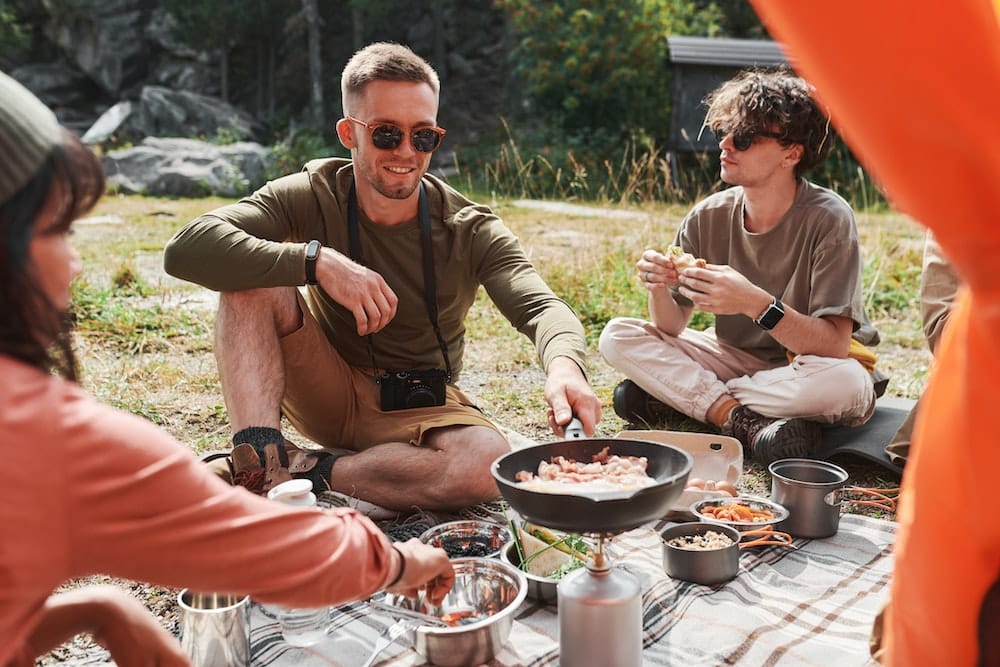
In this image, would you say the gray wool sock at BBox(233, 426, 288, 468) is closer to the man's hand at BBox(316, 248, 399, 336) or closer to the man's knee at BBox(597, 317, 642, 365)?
the man's hand at BBox(316, 248, 399, 336)

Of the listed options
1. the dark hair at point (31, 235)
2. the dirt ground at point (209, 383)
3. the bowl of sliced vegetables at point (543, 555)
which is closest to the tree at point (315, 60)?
the dirt ground at point (209, 383)

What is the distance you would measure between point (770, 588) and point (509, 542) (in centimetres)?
89

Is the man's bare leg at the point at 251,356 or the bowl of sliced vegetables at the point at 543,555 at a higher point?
the man's bare leg at the point at 251,356

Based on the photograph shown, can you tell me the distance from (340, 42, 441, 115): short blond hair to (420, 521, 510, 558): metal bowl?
5.86 feet

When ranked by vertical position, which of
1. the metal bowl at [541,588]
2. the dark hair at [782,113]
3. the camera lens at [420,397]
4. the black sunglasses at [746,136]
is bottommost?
the metal bowl at [541,588]

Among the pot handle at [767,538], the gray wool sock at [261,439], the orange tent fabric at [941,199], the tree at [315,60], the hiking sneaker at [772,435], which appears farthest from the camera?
the tree at [315,60]

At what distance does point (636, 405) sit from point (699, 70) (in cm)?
1075

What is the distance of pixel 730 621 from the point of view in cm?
279

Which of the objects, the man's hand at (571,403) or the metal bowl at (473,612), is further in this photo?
the man's hand at (571,403)

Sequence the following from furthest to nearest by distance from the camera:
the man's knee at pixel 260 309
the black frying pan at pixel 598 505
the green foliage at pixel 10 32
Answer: the green foliage at pixel 10 32
the man's knee at pixel 260 309
the black frying pan at pixel 598 505

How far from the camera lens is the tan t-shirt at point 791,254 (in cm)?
408

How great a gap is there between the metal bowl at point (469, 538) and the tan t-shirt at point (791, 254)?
1881 millimetres

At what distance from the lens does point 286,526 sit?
1.67 meters

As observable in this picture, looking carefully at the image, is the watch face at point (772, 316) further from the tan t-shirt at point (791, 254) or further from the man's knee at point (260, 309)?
the man's knee at point (260, 309)
